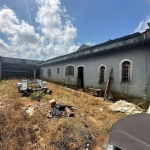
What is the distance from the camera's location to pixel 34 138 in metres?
2.66

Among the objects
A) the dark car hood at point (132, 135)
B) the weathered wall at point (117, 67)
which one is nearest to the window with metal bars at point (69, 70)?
the weathered wall at point (117, 67)

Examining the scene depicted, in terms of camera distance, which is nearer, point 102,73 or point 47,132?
point 47,132

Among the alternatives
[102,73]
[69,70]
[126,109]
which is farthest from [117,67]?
[69,70]

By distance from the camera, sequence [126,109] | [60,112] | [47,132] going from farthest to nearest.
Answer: [126,109], [60,112], [47,132]

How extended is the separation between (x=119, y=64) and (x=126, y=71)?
59 cm

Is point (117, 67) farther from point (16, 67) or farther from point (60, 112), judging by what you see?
point (16, 67)

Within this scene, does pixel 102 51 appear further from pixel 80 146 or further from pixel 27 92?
pixel 80 146

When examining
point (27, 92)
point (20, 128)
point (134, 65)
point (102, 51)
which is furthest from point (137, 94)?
point (27, 92)

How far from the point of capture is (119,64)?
647cm

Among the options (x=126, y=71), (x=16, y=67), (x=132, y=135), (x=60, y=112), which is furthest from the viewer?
(x=16, y=67)

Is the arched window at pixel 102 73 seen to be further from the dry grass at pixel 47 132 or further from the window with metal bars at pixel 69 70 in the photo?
the dry grass at pixel 47 132

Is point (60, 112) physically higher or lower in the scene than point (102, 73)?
lower

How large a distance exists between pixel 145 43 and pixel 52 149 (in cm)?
595

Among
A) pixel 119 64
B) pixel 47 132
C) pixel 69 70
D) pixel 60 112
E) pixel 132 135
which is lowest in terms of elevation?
pixel 47 132
